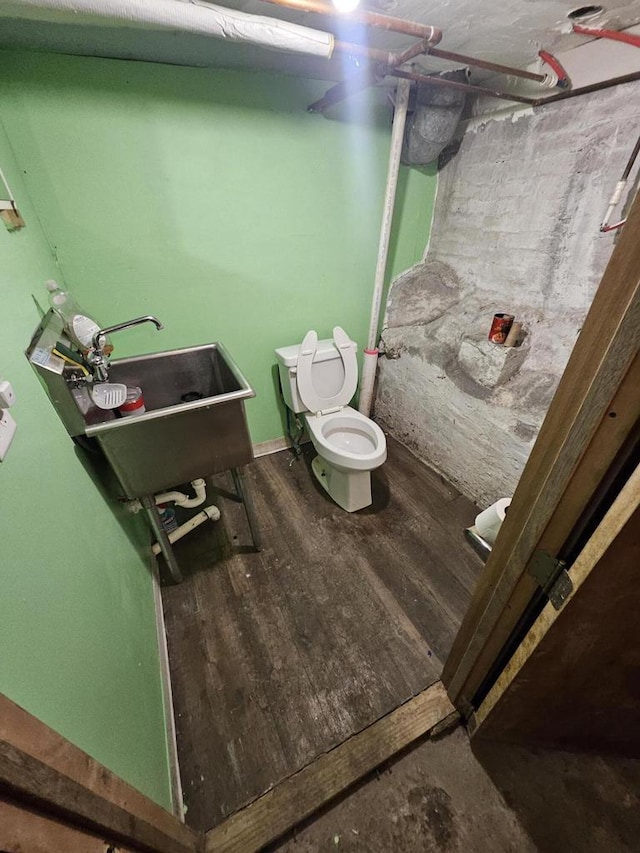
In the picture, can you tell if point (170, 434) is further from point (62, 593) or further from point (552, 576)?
point (552, 576)

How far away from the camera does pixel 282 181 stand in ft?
5.07

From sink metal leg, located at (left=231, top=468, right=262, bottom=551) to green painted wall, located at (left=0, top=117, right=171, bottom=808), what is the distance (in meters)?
0.47

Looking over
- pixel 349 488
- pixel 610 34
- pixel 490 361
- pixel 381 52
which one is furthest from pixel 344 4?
pixel 349 488

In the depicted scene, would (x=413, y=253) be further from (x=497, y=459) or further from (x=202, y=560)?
(x=202, y=560)

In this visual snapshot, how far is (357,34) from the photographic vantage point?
3.71ft

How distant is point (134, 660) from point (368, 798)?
786mm

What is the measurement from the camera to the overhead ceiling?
97 centimetres

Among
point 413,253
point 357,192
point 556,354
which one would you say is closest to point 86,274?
point 357,192

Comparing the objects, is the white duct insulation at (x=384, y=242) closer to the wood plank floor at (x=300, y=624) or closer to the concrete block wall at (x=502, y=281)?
the concrete block wall at (x=502, y=281)

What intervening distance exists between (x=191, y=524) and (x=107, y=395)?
31.3 inches

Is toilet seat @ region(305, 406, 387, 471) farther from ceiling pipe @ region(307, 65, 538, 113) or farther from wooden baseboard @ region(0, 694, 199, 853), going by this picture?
ceiling pipe @ region(307, 65, 538, 113)

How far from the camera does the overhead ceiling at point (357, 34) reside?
97 centimetres

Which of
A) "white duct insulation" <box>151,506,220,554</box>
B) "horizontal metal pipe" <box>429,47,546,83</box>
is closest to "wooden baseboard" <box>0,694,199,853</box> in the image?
"white duct insulation" <box>151,506,220,554</box>

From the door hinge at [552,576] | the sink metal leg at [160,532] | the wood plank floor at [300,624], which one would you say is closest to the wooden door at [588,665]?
the door hinge at [552,576]
